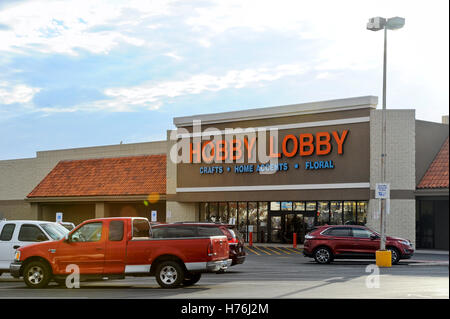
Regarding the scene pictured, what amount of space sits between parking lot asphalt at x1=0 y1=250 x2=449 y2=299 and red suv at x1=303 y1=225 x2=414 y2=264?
68 centimetres

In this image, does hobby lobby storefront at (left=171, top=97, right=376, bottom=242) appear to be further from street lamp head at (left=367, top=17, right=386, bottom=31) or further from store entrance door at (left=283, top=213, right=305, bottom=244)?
street lamp head at (left=367, top=17, right=386, bottom=31)

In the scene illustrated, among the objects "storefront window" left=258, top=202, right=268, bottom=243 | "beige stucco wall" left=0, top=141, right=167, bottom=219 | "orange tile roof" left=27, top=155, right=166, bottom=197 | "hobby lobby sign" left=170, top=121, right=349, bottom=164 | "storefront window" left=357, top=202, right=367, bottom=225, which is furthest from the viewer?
"beige stucco wall" left=0, top=141, right=167, bottom=219

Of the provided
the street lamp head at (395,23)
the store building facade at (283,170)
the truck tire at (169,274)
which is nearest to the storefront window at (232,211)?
the store building facade at (283,170)

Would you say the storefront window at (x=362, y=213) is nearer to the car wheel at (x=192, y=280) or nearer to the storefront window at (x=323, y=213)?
the storefront window at (x=323, y=213)

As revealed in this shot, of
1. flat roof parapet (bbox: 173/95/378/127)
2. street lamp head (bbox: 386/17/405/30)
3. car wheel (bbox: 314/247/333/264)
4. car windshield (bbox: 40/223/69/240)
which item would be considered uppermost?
street lamp head (bbox: 386/17/405/30)

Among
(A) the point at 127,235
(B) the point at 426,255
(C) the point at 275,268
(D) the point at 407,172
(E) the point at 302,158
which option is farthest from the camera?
(E) the point at 302,158

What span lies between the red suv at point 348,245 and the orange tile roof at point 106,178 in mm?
21142

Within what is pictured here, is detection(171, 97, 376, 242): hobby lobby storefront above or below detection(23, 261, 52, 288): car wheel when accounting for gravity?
above

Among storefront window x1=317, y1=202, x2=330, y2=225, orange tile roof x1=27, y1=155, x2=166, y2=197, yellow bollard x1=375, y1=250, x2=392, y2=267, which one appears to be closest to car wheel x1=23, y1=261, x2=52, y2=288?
yellow bollard x1=375, y1=250, x2=392, y2=267

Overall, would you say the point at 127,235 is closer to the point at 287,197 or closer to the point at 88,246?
the point at 88,246

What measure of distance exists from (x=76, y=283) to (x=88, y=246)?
1487 millimetres

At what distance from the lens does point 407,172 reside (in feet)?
121

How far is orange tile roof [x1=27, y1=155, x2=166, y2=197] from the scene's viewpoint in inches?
1925
